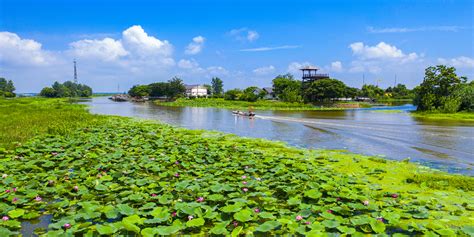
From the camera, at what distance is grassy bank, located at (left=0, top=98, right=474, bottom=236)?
4176 millimetres

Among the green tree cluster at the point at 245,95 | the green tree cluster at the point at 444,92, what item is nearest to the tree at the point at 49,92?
the green tree cluster at the point at 245,95

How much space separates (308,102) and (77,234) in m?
64.3

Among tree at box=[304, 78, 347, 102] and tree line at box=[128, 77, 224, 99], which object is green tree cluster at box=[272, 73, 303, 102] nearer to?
tree at box=[304, 78, 347, 102]

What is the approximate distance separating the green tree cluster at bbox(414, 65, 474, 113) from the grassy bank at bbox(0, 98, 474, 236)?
34202 millimetres

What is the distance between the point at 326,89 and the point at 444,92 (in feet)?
79.5

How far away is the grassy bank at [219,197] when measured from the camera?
4.18m

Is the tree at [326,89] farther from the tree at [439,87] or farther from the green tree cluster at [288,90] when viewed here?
A: the tree at [439,87]

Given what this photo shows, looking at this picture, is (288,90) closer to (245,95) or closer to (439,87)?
(245,95)

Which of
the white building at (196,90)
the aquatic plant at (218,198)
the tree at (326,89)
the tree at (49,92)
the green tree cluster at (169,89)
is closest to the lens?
the aquatic plant at (218,198)

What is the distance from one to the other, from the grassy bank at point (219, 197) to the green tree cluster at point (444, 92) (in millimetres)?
34202

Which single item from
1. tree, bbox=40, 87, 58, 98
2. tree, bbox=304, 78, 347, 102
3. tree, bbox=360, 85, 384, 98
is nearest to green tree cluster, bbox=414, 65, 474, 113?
tree, bbox=304, 78, 347, 102

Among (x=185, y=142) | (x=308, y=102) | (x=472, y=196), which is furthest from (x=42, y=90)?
(x=472, y=196)

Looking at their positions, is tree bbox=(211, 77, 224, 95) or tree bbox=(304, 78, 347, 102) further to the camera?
tree bbox=(211, 77, 224, 95)

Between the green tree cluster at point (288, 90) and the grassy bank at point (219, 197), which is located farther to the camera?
the green tree cluster at point (288, 90)
